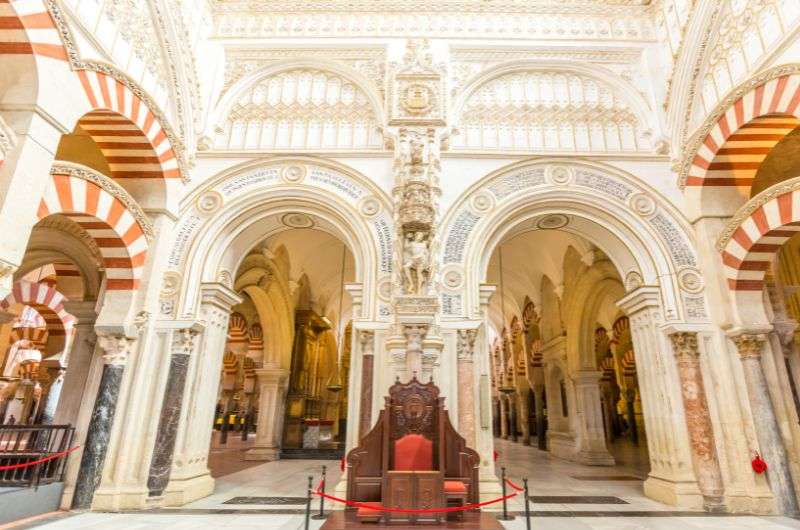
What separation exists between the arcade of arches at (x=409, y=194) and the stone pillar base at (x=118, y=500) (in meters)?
0.03

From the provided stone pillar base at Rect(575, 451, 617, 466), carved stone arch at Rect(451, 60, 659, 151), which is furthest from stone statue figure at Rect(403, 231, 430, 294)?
stone pillar base at Rect(575, 451, 617, 466)

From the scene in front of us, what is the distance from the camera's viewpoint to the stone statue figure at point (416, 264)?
22.0 feet

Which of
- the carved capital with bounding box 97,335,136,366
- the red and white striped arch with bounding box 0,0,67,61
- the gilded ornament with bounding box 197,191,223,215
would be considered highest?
the red and white striped arch with bounding box 0,0,67,61

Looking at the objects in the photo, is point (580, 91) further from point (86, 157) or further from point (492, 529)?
point (86, 157)

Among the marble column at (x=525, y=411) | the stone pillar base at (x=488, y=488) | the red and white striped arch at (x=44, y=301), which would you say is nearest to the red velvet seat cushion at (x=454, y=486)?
→ the stone pillar base at (x=488, y=488)

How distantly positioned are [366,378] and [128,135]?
17.7 feet

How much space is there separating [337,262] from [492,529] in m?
10.4

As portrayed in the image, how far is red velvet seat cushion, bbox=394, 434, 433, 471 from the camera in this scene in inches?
203

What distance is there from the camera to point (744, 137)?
6.85 meters

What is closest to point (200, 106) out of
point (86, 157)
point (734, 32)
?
point (86, 157)

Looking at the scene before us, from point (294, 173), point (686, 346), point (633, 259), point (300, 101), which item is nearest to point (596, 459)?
point (686, 346)

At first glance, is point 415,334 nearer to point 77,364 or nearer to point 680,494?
point 680,494

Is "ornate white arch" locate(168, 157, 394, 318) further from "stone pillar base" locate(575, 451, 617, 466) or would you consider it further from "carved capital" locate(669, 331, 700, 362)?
"stone pillar base" locate(575, 451, 617, 466)

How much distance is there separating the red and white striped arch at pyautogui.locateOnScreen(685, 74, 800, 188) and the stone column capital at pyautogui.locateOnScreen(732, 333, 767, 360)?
2587mm
